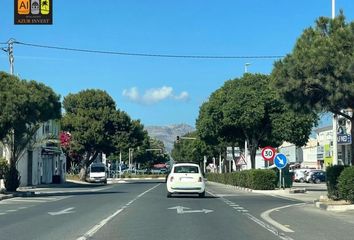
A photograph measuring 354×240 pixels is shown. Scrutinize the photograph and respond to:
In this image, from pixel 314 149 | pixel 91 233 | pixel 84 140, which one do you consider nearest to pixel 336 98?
pixel 91 233

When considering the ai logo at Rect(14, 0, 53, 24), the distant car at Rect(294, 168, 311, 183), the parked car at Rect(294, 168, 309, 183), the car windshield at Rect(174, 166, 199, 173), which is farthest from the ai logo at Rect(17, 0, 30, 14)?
the parked car at Rect(294, 168, 309, 183)

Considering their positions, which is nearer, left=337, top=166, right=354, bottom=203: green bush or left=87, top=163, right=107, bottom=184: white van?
left=337, top=166, right=354, bottom=203: green bush

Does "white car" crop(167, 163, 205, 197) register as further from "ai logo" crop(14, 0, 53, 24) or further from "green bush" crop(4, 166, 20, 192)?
"ai logo" crop(14, 0, 53, 24)

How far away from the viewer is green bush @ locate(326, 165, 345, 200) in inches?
920

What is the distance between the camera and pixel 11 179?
37375mm

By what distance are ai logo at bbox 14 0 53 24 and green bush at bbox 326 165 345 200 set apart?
40.3 feet

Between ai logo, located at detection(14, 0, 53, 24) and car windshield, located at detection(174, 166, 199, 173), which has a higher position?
ai logo, located at detection(14, 0, 53, 24)

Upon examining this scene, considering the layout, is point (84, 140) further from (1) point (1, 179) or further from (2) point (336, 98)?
(2) point (336, 98)

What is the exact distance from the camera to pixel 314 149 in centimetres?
10106

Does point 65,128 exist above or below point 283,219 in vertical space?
above

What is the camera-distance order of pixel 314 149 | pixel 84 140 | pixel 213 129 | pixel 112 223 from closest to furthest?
1. pixel 112 223
2. pixel 213 129
3. pixel 84 140
4. pixel 314 149

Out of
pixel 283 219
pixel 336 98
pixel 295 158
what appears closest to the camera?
pixel 283 219

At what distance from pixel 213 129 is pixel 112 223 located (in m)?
30.7

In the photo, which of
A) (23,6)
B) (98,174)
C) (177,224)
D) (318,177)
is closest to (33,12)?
(23,6)
